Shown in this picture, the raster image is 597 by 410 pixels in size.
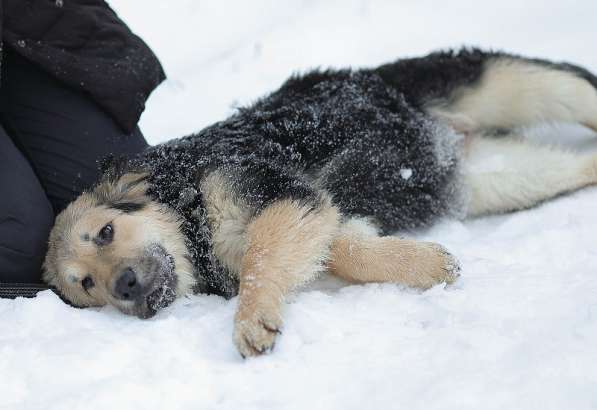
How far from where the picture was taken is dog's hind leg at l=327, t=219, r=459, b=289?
128 inches

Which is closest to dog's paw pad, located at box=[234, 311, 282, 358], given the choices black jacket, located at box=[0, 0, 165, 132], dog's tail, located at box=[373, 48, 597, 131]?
black jacket, located at box=[0, 0, 165, 132]

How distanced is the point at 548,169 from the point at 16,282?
3.63 meters

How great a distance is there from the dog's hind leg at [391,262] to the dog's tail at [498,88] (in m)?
1.68

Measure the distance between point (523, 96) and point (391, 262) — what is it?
7.71 ft

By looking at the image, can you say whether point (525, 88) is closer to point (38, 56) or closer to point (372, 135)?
point (372, 135)

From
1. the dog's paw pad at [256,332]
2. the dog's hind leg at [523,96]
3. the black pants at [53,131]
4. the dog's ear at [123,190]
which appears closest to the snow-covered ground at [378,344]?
the dog's paw pad at [256,332]

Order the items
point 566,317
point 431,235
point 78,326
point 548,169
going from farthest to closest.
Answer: point 548,169
point 431,235
point 78,326
point 566,317

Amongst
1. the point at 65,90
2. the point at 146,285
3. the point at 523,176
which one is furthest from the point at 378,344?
the point at 65,90

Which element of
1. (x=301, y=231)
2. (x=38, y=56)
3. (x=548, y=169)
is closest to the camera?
(x=301, y=231)

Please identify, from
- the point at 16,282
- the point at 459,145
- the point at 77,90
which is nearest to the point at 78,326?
the point at 16,282

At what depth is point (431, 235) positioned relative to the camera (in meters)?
4.18

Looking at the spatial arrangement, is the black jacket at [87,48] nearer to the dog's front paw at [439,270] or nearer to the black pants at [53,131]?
the black pants at [53,131]

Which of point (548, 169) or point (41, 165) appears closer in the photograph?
point (41, 165)

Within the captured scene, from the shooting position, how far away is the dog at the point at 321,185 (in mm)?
3266
